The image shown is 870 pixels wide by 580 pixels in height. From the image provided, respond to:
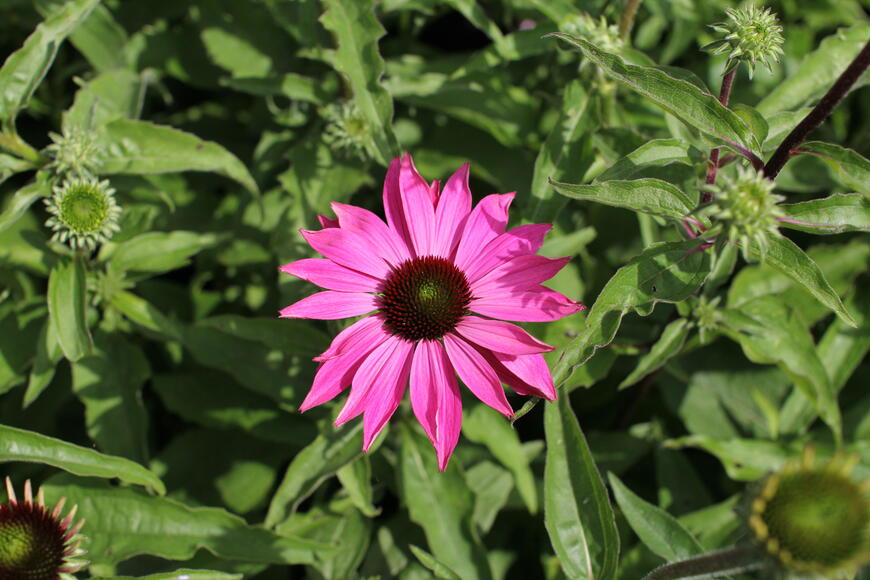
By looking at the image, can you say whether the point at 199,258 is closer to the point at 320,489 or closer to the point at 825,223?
the point at 320,489

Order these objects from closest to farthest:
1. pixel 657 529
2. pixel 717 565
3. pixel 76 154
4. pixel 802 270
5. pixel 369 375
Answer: pixel 717 565
pixel 802 270
pixel 369 375
pixel 657 529
pixel 76 154

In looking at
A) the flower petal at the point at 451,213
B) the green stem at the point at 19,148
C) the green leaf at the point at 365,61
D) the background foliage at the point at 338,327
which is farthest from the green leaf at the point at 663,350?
the green stem at the point at 19,148

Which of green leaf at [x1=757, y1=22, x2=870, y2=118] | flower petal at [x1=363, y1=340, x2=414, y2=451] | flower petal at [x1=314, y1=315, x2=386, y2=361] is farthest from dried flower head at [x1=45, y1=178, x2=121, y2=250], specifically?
green leaf at [x1=757, y1=22, x2=870, y2=118]

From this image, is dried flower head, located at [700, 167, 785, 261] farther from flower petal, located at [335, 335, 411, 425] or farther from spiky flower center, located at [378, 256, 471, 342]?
flower petal, located at [335, 335, 411, 425]

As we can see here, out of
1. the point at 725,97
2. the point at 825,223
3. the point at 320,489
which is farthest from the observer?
the point at 320,489

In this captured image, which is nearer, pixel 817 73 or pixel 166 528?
pixel 166 528

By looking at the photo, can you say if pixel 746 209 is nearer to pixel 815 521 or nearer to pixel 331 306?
pixel 815 521

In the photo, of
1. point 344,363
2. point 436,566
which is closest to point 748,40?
point 344,363

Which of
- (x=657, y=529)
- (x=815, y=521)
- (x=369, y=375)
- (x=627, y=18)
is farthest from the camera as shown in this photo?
(x=627, y=18)

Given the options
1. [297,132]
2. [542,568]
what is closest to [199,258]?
[297,132]
